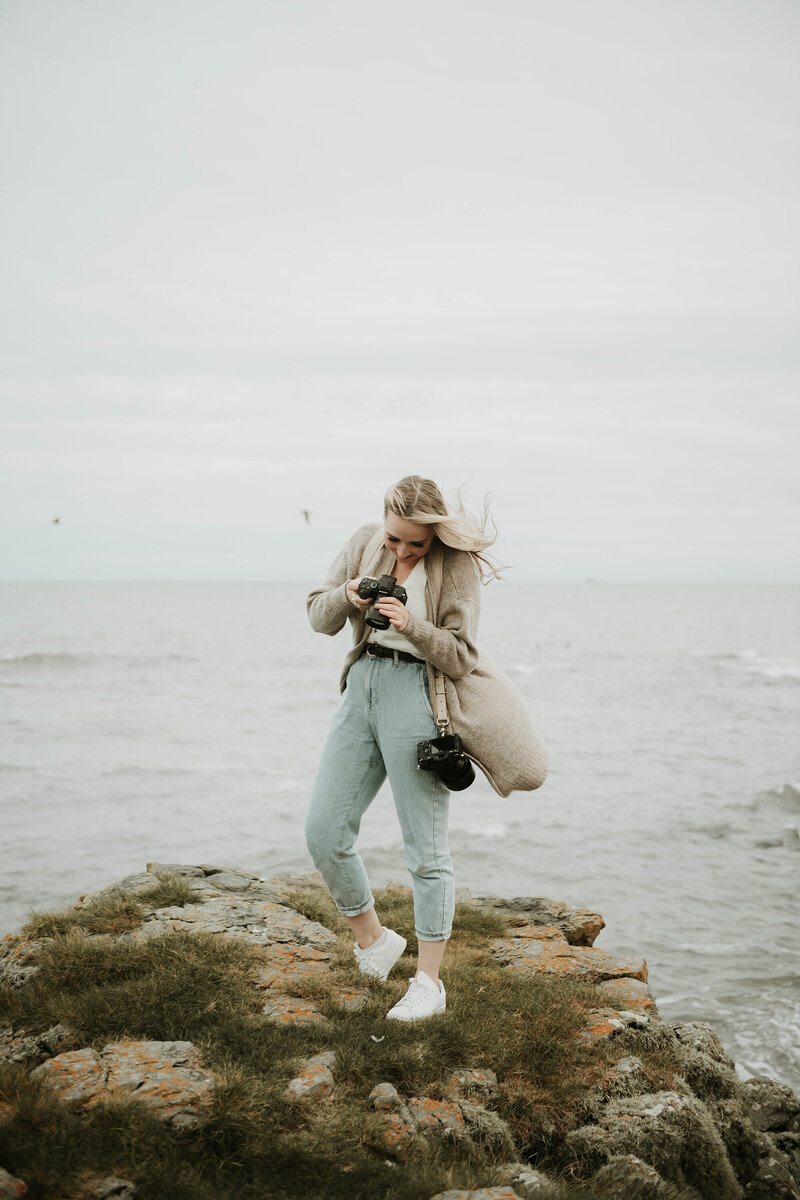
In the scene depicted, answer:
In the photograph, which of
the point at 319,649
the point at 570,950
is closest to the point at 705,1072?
the point at 570,950

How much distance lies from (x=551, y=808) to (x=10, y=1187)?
1216 centimetres

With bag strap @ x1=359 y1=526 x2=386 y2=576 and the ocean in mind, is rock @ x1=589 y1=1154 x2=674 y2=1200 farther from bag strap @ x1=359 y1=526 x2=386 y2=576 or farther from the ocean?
the ocean

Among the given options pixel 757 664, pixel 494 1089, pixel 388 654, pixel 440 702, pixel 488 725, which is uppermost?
pixel 388 654

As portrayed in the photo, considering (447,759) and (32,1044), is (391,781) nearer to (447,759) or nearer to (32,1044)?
(447,759)

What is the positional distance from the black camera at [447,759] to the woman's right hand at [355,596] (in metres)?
0.69

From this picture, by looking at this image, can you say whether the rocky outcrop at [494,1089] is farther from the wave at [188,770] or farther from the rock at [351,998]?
the wave at [188,770]

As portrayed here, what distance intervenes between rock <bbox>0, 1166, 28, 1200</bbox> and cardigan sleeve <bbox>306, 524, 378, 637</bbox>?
228cm

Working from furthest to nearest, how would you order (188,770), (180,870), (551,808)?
(188,770) < (551,808) < (180,870)

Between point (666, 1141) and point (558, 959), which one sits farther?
point (558, 959)

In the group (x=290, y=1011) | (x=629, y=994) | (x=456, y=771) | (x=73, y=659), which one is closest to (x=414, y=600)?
(x=456, y=771)

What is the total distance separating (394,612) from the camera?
358 centimetres

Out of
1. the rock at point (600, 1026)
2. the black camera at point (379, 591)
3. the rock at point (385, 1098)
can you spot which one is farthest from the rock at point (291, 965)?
the black camera at point (379, 591)

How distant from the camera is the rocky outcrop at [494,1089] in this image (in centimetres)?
310

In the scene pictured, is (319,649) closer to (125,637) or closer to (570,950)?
(125,637)
